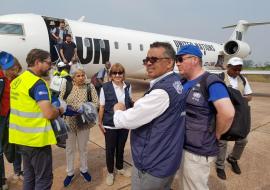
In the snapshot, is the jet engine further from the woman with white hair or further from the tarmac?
the woman with white hair

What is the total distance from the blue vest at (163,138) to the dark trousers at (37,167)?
1.12 m

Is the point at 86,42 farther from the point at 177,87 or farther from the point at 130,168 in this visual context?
the point at 177,87

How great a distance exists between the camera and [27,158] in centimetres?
295

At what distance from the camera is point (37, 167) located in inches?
113

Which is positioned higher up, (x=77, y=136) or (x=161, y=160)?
(x=161, y=160)

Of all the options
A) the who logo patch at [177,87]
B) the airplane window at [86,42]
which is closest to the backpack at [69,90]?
the who logo patch at [177,87]

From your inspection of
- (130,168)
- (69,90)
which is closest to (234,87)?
(130,168)

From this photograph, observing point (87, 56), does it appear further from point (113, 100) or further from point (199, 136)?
point (199, 136)

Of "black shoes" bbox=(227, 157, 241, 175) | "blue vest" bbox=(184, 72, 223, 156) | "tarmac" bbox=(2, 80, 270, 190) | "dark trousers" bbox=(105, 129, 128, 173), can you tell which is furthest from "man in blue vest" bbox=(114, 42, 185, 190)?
"black shoes" bbox=(227, 157, 241, 175)

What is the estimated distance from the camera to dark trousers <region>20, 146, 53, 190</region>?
2.85 metres

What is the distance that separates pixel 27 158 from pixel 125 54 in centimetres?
1003

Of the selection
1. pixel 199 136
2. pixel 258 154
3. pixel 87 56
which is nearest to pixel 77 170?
pixel 199 136

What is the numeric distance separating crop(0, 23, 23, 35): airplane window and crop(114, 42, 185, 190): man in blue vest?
26.7 feet

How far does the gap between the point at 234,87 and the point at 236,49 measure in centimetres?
1712
